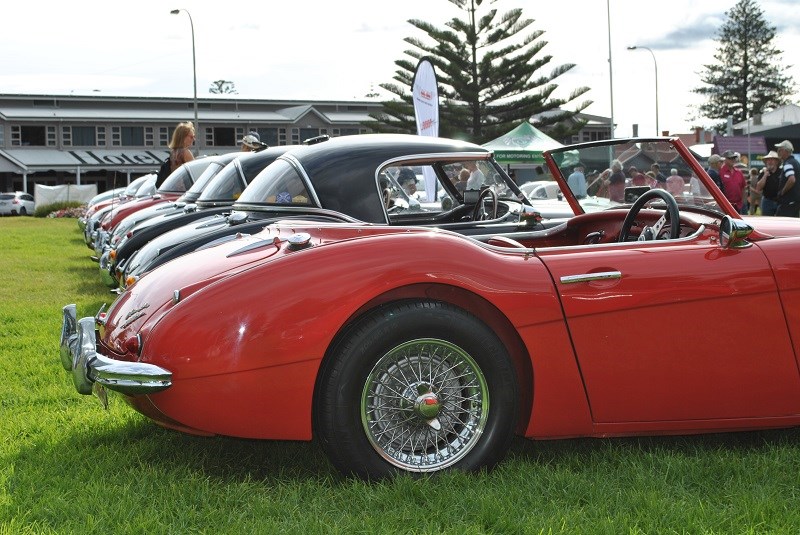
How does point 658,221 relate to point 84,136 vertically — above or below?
below

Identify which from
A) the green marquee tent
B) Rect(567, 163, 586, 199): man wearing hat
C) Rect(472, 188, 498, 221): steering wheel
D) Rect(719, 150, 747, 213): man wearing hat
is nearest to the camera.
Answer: Rect(567, 163, 586, 199): man wearing hat

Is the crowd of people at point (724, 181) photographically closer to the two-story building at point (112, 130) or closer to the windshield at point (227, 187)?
the windshield at point (227, 187)

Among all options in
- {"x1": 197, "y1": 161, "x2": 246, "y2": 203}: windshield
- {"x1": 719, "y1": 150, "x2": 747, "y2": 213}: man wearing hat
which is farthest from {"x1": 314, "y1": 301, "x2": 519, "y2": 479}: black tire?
{"x1": 719, "y1": 150, "x2": 747, "y2": 213}: man wearing hat

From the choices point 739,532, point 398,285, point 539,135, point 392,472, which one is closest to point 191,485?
point 392,472

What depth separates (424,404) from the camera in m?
3.53

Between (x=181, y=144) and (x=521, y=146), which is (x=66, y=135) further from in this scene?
(x=181, y=144)

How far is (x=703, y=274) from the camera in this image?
380cm

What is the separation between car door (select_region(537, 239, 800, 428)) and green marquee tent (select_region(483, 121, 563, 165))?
79.5ft

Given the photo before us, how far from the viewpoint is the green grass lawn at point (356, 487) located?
3182 mm

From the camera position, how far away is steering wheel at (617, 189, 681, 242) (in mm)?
4254

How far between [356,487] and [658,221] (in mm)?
1925

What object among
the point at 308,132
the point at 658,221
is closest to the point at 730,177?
the point at 658,221

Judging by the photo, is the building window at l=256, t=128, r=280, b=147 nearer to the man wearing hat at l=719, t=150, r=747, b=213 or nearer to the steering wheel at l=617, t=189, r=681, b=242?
the man wearing hat at l=719, t=150, r=747, b=213

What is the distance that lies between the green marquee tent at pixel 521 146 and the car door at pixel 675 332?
24.2 m
